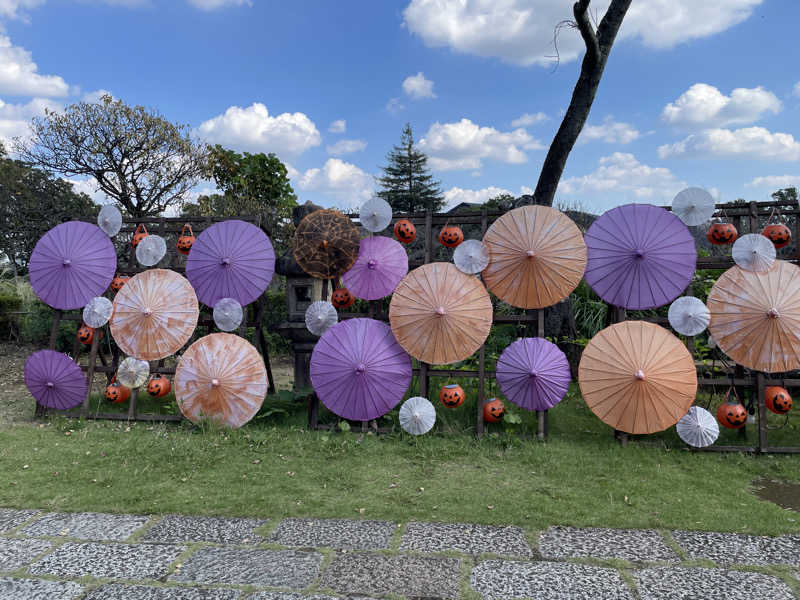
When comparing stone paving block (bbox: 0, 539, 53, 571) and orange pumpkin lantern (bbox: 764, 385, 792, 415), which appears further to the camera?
orange pumpkin lantern (bbox: 764, 385, 792, 415)

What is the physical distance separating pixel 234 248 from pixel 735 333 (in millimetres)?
5134

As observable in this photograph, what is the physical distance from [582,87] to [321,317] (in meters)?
4.61

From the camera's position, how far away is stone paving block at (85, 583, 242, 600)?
282 cm

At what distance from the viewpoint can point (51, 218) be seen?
14.8 meters

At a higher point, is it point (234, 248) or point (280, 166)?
point (280, 166)

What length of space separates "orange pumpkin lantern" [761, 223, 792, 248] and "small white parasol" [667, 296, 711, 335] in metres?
1.05

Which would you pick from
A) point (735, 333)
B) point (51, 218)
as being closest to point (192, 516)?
point (735, 333)

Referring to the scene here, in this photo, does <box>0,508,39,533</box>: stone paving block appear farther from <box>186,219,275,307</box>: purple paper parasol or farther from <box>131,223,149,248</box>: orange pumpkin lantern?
<box>131,223,149,248</box>: orange pumpkin lantern

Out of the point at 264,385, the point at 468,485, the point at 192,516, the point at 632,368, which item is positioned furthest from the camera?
the point at 264,385

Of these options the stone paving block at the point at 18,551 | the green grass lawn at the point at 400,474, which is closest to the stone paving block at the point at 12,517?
the green grass lawn at the point at 400,474

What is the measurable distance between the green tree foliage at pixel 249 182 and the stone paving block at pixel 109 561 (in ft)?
40.5

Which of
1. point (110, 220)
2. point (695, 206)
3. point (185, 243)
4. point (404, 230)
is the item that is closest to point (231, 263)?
point (185, 243)

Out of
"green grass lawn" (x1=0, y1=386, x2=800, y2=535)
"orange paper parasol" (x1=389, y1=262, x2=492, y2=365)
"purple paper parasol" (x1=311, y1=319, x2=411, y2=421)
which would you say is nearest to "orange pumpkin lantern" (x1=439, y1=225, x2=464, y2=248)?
"orange paper parasol" (x1=389, y1=262, x2=492, y2=365)

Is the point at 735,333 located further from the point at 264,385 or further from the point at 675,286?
the point at 264,385
